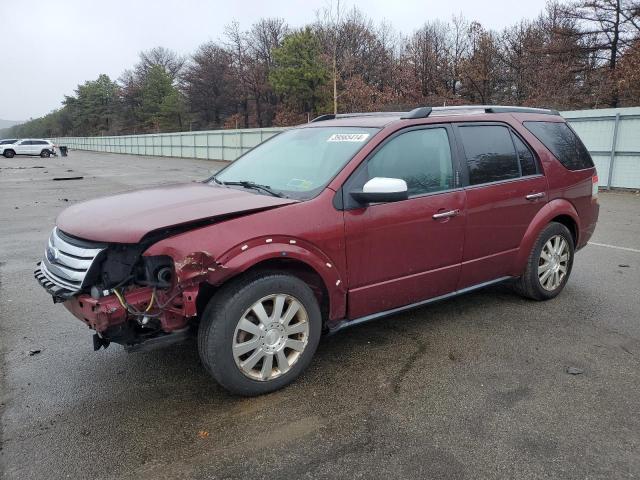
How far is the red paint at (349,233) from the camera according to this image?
2.86m

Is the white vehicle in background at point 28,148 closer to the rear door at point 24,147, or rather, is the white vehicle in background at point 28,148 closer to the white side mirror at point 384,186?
the rear door at point 24,147

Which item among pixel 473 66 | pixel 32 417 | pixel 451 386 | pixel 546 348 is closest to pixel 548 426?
pixel 451 386

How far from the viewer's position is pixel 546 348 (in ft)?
12.5

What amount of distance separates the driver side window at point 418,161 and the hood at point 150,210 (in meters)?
0.82

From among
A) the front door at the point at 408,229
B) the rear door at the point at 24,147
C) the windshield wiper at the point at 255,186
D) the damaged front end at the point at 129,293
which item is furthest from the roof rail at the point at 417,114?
the rear door at the point at 24,147

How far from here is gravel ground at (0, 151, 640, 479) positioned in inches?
99.6

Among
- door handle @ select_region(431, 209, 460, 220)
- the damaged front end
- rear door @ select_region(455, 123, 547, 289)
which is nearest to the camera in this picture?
the damaged front end

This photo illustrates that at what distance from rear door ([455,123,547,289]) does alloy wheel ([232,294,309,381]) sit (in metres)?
1.60

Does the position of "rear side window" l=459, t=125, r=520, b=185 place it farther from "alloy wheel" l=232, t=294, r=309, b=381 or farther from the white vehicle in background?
the white vehicle in background

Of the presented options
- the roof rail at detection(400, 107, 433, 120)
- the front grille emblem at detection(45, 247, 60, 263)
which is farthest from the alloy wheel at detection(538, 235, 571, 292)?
the front grille emblem at detection(45, 247, 60, 263)

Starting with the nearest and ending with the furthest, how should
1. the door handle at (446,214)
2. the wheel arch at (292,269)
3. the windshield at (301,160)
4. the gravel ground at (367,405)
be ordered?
the gravel ground at (367,405), the wheel arch at (292,269), the windshield at (301,160), the door handle at (446,214)

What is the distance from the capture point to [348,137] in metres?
3.77

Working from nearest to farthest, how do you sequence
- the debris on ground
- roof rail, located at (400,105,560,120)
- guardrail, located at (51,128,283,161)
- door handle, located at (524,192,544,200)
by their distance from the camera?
the debris on ground → roof rail, located at (400,105,560,120) → door handle, located at (524,192,544,200) → guardrail, located at (51,128,283,161)

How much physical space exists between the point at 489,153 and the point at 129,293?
3.09 meters
